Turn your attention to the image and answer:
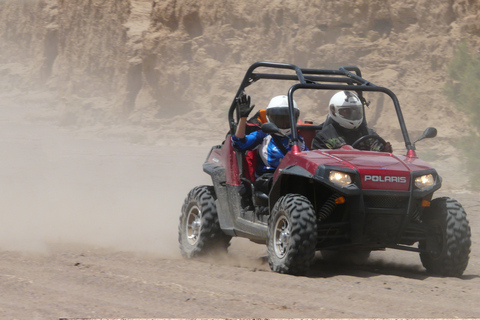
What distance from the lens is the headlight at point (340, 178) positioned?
5953mm

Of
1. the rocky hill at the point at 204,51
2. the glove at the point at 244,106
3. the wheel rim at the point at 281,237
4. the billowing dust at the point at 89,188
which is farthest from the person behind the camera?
the rocky hill at the point at 204,51

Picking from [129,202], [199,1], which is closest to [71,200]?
[129,202]

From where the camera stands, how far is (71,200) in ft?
42.7

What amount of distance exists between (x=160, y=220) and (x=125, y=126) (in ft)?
51.4

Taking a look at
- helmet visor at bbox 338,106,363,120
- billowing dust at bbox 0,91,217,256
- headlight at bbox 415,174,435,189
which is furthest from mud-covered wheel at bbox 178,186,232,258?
headlight at bbox 415,174,435,189

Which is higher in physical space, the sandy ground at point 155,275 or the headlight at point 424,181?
the headlight at point 424,181

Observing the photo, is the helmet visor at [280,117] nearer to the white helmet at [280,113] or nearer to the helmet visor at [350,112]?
the white helmet at [280,113]

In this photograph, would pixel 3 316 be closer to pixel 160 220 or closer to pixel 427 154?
pixel 160 220

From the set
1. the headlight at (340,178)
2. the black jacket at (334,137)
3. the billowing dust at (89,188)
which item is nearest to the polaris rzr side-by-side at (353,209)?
the headlight at (340,178)

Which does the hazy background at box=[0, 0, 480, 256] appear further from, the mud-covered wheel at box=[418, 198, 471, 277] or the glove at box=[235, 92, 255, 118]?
the mud-covered wheel at box=[418, 198, 471, 277]

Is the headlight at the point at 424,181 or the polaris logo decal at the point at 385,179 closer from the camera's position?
the polaris logo decal at the point at 385,179

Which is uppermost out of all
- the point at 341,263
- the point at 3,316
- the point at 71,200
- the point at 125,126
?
the point at 3,316

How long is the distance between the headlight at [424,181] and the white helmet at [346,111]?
103cm

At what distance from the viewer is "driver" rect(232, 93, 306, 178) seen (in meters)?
6.86
